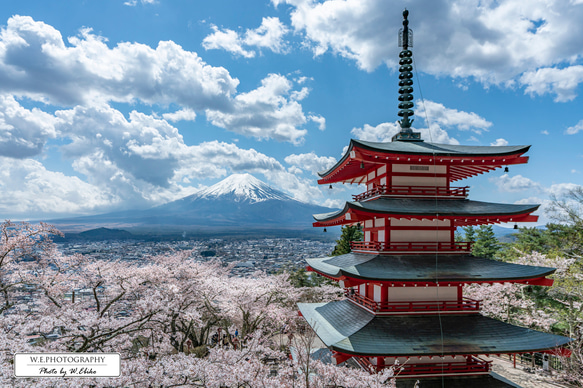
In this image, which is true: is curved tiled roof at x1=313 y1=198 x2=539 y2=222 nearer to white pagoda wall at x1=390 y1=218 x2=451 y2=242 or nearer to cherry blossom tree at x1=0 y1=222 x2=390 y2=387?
white pagoda wall at x1=390 y1=218 x2=451 y2=242

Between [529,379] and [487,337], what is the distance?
903 centimetres

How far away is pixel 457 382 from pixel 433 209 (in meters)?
5.38

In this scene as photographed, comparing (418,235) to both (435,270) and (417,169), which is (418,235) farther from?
(417,169)

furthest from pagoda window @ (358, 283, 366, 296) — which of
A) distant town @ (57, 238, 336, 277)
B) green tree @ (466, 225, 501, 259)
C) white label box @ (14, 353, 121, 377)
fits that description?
green tree @ (466, 225, 501, 259)

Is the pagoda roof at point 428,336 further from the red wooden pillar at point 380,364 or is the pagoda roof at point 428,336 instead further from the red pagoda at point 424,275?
the red wooden pillar at point 380,364

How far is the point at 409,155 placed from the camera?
10695 millimetres

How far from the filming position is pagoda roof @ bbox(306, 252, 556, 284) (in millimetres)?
9617

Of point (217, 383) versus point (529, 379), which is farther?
point (529, 379)

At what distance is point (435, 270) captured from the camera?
10211 millimetres

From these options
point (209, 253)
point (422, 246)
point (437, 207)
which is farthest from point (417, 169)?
point (209, 253)

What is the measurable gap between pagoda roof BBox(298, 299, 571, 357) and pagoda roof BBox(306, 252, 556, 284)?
1503 mm

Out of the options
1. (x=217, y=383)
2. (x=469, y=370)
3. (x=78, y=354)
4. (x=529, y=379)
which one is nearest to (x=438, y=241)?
(x=469, y=370)

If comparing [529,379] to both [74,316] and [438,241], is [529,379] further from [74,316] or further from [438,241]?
[74,316]

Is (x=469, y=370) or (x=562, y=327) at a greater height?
(x=469, y=370)
